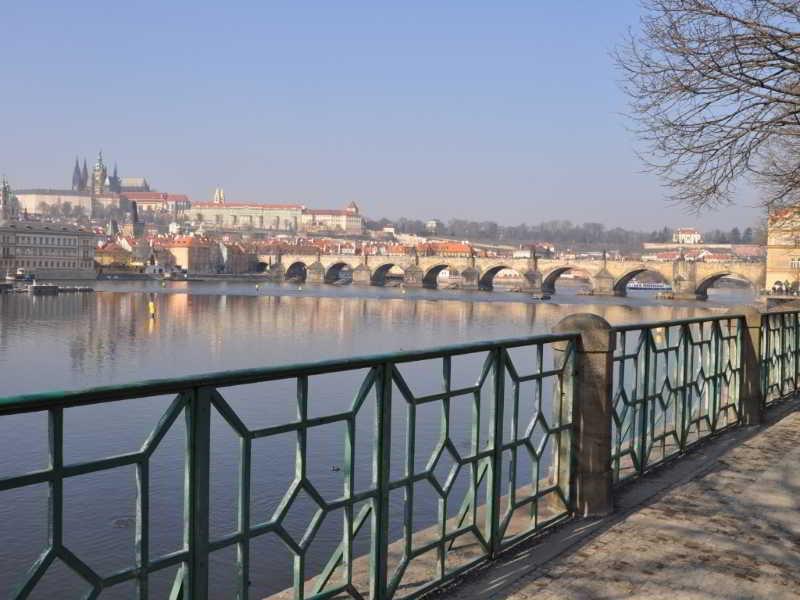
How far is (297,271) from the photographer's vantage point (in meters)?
131

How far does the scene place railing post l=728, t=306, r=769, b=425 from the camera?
8250 millimetres

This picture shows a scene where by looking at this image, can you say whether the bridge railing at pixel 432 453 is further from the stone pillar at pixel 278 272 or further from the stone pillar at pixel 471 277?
the stone pillar at pixel 278 272

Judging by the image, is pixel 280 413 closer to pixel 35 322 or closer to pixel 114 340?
pixel 114 340

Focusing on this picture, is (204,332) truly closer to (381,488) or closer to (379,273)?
(381,488)

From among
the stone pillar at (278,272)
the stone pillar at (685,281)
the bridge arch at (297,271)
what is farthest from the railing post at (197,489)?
the bridge arch at (297,271)

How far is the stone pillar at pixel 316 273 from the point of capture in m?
118

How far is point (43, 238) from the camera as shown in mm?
116500

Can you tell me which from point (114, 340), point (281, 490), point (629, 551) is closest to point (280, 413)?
point (281, 490)

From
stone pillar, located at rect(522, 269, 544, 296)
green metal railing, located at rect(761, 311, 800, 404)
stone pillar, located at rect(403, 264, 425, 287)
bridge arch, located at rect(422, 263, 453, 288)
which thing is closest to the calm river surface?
green metal railing, located at rect(761, 311, 800, 404)

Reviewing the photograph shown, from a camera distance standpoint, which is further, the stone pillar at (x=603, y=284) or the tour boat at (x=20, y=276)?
the tour boat at (x=20, y=276)

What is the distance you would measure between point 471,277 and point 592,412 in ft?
345

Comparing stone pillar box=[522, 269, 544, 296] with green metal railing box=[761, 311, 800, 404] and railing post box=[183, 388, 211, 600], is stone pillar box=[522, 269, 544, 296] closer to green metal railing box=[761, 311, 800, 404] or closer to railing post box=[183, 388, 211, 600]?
green metal railing box=[761, 311, 800, 404]

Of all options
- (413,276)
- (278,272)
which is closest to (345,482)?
(413,276)

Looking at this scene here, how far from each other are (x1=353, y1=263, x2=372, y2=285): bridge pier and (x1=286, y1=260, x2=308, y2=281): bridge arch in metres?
11.8
